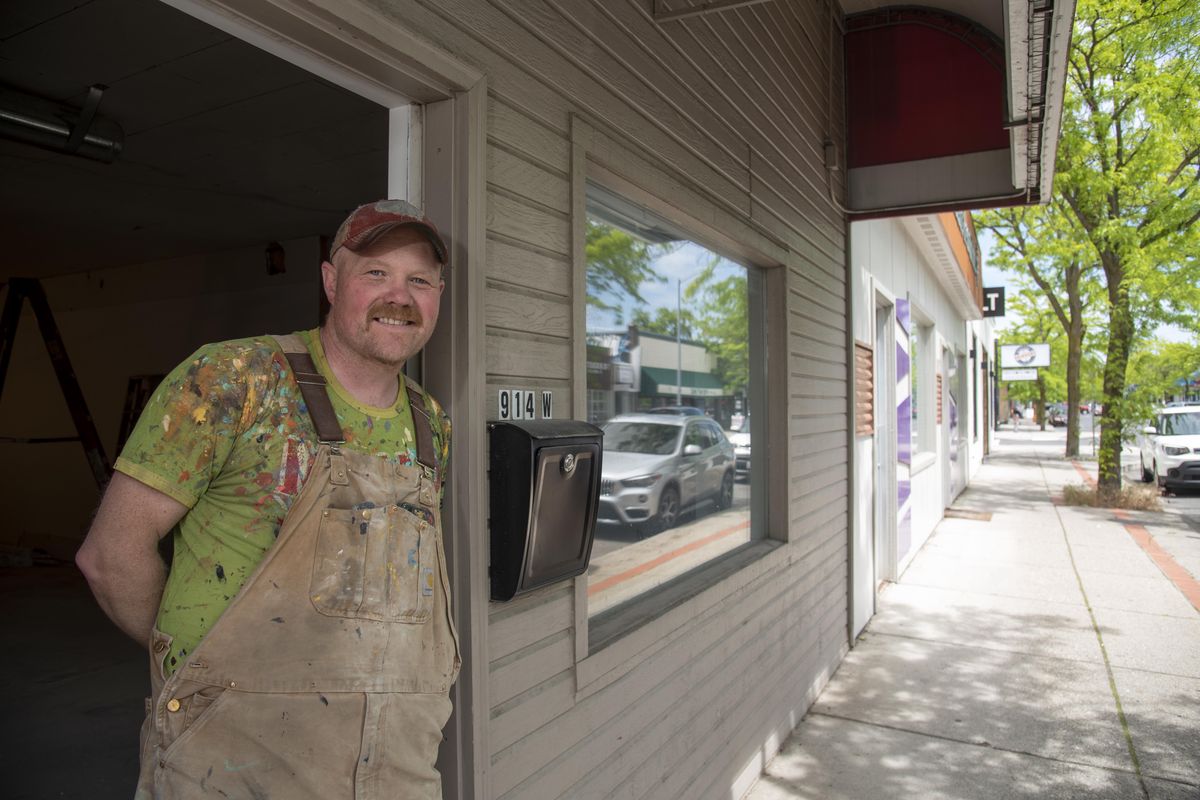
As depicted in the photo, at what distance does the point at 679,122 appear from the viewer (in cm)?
305

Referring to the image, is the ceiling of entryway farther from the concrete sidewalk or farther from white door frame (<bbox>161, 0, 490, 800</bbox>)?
the concrete sidewalk

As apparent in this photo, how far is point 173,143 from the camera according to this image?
4.63 m

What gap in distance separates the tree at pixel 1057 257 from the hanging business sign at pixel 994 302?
0.82 metres

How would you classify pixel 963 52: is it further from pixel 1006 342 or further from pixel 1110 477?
pixel 1006 342

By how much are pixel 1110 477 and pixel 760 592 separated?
1138 cm

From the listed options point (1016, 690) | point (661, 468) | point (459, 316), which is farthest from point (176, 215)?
point (1016, 690)

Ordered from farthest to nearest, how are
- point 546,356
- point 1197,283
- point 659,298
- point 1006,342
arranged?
point 1006,342 < point 1197,283 < point 659,298 < point 546,356

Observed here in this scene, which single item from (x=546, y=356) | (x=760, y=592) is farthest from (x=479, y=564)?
(x=760, y=592)

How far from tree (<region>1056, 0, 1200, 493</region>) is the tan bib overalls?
13.4m

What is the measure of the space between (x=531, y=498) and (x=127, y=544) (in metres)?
0.87

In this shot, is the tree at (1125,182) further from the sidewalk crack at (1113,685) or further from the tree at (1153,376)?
the sidewalk crack at (1113,685)

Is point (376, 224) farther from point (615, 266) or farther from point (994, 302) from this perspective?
point (994, 302)

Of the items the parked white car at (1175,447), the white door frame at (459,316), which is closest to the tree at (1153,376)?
the parked white car at (1175,447)

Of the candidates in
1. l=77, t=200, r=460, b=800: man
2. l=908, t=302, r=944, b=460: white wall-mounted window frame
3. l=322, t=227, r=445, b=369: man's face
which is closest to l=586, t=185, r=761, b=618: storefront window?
l=322, t=227, r=445, b=369: man's face
